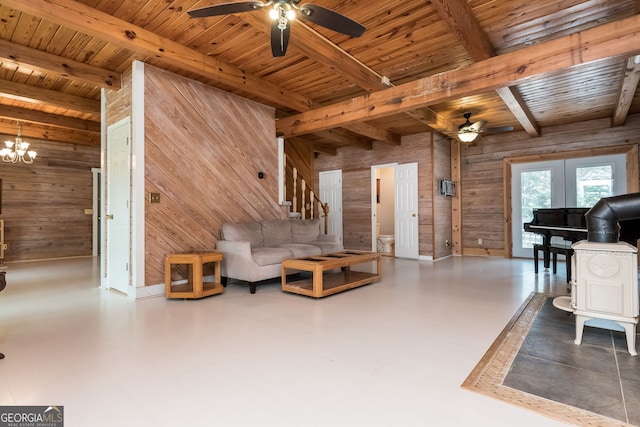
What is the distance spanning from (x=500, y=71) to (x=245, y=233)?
3646 mm

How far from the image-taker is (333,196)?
8.84 metres

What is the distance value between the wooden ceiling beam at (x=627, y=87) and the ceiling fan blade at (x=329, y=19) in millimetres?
3138

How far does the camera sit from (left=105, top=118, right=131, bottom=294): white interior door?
162 inches

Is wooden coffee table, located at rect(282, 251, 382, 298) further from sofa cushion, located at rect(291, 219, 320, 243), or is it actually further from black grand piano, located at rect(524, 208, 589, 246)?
black grand piano, located at rect(524, 208, 589, 246)

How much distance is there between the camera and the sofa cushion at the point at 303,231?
559 centimetres

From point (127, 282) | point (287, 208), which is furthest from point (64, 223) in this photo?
point (287, 208)

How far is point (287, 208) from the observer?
19.6 ft

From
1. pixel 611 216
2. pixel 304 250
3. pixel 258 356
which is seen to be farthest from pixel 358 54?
pixel 258 356

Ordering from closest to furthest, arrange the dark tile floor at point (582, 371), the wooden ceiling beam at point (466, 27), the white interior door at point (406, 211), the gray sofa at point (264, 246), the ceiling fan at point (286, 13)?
the dark tile floor at point (582, 371)
the ceiling fan at point (286, 13)
the wooden ceiling beam at point (466, 27)
the gray sofa at point (264, 246)
the white interior door at point (406, 211)

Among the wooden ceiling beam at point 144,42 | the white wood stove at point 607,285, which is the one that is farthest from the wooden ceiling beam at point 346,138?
the white wood stove at point 607,285

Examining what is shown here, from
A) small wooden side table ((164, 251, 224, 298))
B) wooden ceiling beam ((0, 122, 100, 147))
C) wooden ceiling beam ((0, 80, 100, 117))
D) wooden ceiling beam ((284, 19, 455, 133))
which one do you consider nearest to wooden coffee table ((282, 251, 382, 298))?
small wooden side table ((164, 251, 224, 298))

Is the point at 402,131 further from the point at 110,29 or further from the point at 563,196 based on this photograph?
the point at 110,29

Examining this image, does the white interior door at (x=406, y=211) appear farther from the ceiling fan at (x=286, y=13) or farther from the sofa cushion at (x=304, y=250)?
the ceiling fan at (x=286, y=13)

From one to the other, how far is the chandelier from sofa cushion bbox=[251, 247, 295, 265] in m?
5.40
